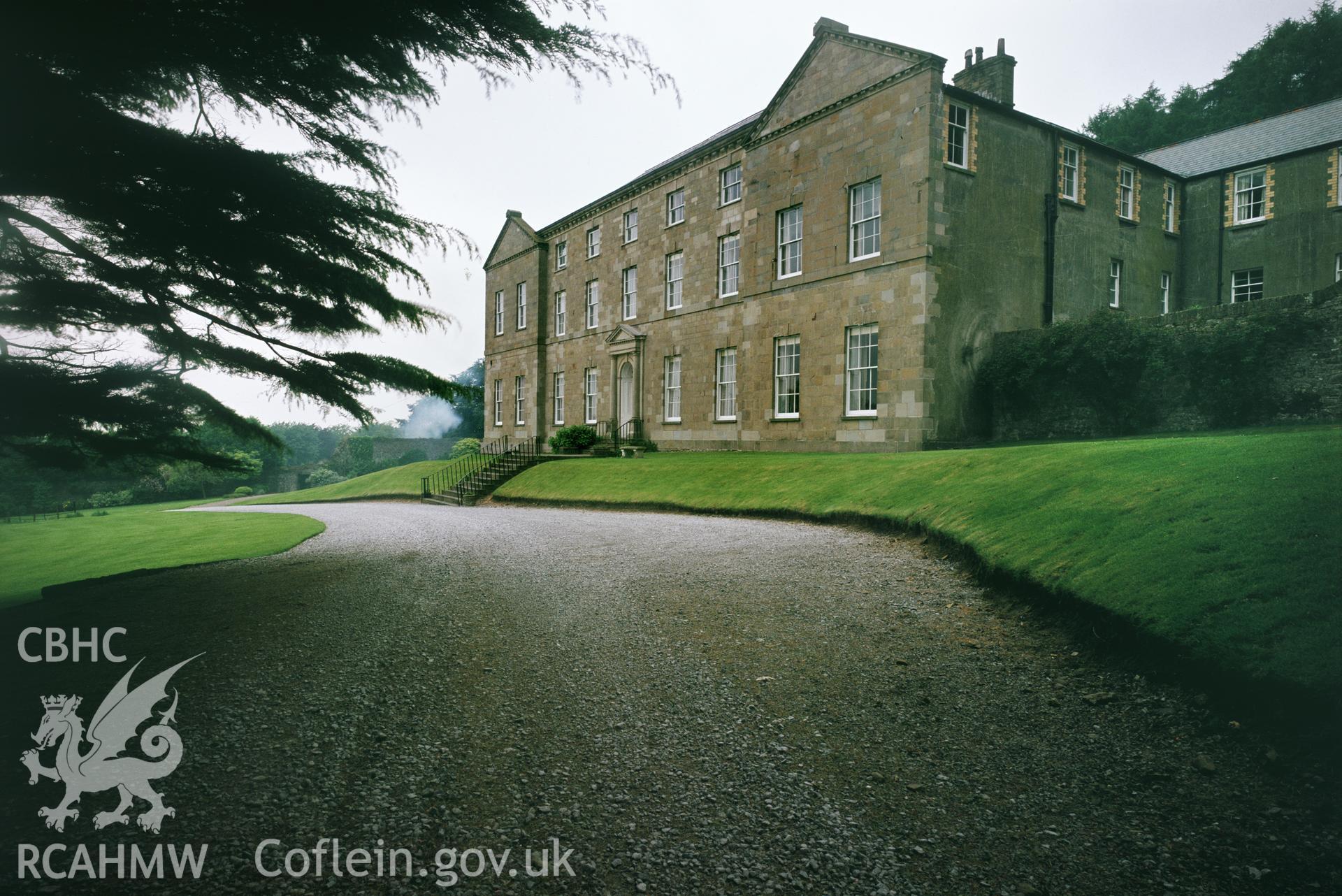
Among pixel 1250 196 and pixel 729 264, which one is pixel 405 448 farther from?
pixel 1250 196

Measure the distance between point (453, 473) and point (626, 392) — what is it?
304 inches

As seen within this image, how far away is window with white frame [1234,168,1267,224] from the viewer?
23984mm

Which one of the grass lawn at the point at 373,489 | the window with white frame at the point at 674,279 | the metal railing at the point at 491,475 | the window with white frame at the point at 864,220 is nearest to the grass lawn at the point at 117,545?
the metal railing at the point at 491,475

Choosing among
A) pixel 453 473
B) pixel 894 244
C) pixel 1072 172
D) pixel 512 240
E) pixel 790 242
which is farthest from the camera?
pixel 512 240

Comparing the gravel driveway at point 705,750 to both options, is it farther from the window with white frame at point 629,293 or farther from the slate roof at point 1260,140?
the slate roof at point 1260,140

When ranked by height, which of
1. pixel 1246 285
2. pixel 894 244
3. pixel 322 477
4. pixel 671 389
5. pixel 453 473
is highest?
pixel 1246 285

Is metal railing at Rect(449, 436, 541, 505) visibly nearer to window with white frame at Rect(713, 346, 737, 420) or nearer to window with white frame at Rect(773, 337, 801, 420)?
window with white frame at Rect(713, 346, 737, 420)

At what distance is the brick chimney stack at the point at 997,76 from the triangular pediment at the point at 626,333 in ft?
45.2

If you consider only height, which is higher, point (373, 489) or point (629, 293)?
point (629, 293)

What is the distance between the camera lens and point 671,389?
26.2 metres

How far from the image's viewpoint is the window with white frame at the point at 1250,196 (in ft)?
78.7

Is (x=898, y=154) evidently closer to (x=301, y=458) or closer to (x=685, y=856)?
(x=685, y=856)

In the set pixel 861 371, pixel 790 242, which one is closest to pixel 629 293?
pixel 790 242

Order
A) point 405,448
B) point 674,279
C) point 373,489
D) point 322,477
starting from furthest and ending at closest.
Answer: point 405,448
point 322,477
point 373,489
point 674,279
